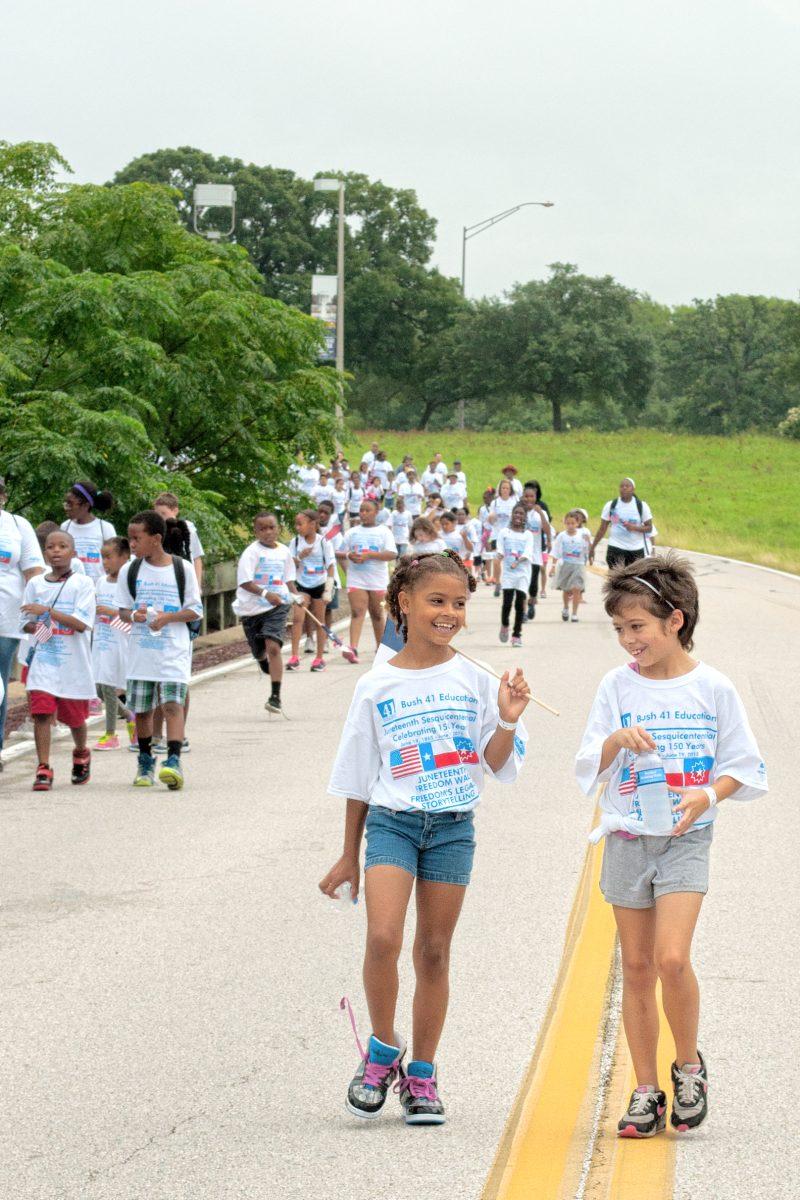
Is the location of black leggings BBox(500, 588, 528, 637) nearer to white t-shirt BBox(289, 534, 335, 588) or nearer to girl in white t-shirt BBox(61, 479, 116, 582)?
white t-shirt BBox(289, 534, 335, 588)

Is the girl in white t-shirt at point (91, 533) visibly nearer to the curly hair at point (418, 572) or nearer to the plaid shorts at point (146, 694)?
the plaid shorts at point (146, 694)

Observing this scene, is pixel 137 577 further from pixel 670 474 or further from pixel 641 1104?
pixel 670 474

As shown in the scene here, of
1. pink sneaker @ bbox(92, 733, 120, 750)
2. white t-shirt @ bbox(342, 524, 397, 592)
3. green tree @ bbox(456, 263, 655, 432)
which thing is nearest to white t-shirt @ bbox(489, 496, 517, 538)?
white t-shirt @ bbox(342, 524, 397, 592)

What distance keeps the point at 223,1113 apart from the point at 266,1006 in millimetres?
1111

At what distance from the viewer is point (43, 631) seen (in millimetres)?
11031

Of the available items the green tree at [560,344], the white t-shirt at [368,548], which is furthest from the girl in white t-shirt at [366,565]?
the green tree at [560,344]

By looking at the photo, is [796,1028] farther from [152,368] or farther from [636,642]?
[152,368]

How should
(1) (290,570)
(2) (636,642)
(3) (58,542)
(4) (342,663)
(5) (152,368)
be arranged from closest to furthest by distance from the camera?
(2) (636,642), (3) (58,542), (1) (290,570), (5) (152,368), (4) (342,663)

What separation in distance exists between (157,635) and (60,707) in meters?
0.79

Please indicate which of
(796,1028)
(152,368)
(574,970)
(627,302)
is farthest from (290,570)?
(627,302)

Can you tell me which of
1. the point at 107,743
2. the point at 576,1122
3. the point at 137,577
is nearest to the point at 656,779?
the point at 576,1122

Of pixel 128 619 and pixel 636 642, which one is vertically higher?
pixel 636 642

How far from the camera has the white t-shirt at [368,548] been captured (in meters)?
18.7

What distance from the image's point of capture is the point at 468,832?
486 centimetres
